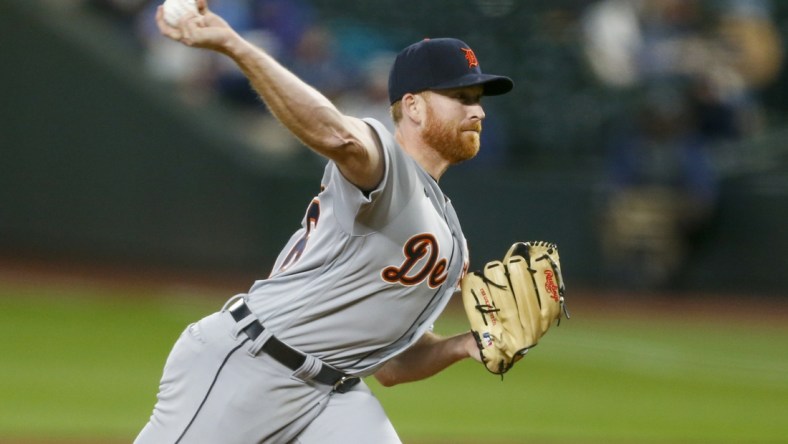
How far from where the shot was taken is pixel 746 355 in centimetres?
1213

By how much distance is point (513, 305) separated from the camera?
462 cm

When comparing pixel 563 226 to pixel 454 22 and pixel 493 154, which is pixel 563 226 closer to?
pixel 493 154

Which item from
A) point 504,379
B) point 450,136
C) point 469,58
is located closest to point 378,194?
point 450,136

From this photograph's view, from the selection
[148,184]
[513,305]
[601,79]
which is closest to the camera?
[513,305]

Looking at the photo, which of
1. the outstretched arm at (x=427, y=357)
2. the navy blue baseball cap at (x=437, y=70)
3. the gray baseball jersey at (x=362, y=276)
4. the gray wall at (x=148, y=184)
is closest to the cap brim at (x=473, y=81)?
the navy blue baseball cap at (x=437, y=70)

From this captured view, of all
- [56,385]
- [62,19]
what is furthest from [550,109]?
[56,385]

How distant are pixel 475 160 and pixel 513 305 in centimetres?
1013

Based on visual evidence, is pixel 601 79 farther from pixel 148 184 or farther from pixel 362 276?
pixel 362 276

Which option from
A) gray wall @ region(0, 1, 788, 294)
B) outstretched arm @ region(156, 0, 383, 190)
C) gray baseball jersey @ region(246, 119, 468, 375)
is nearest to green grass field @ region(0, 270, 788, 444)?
gray wall @ region(0, 1, 788, 294)

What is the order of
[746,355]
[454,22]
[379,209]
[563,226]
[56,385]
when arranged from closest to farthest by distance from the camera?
[379,209]
[56,385]
[746,355]
[563,226]
[454,22]

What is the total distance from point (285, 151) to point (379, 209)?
10815 millimetres

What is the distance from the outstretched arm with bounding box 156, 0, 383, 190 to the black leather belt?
74 centimetres

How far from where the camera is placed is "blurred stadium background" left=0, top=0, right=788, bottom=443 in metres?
14.0

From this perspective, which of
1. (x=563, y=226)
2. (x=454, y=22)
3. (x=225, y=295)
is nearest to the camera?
(x=225, y=295)
